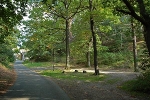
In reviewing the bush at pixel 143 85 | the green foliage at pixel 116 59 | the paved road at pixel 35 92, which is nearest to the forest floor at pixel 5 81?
the paved road at pixel 35 92

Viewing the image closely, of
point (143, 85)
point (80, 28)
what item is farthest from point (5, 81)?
point (80, 28)

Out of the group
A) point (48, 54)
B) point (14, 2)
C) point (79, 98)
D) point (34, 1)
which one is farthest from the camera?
point (48, 54)

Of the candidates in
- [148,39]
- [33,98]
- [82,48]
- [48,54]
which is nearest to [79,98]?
[33,98]

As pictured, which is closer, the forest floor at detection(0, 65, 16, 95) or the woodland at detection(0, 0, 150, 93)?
the forest floor at detection(0, 65, 16, 95)

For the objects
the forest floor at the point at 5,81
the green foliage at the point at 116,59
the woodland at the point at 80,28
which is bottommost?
the forest floor at the point at 5,81

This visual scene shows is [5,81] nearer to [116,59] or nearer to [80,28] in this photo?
[80,28]

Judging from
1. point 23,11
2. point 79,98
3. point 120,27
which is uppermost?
point 120,27

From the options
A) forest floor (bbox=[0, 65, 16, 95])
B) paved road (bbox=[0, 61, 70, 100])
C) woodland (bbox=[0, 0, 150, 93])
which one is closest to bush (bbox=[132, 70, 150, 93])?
woodland (bbox=[0, 0, 150, 93])

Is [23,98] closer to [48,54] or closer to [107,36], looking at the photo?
[107,36]

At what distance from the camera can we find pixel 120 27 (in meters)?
42.6

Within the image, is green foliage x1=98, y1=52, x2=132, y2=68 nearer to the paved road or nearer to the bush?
the bush

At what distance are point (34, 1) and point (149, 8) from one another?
1771 cm

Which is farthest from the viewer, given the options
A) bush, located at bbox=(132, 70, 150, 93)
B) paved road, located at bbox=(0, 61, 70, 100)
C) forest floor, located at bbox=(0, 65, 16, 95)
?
→ forest floor, located at bbox=(0, 65, 16, 95)

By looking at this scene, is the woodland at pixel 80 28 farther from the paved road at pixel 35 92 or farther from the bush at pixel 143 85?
the paved road at pixel 35 92
